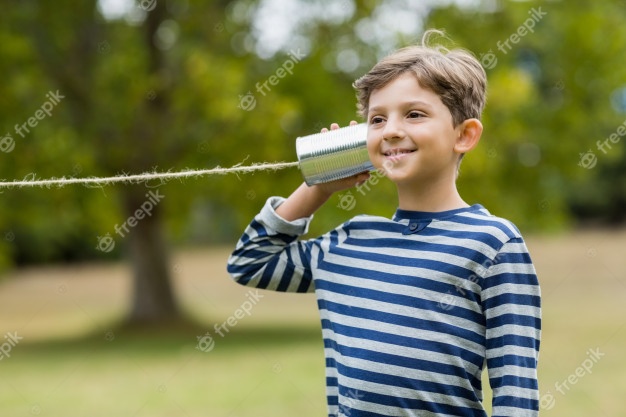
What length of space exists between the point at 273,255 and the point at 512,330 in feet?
2.33

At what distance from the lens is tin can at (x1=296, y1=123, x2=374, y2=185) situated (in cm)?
222

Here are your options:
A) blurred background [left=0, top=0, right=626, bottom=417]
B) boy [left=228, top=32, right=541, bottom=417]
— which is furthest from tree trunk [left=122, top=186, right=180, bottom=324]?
boy [left=228, top=32, right=541, bottom=417]

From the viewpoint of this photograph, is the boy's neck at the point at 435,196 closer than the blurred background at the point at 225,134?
Yes

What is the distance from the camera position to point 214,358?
1221 centimetres

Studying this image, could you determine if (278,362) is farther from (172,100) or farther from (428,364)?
(428,364)

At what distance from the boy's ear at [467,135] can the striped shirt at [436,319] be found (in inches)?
5.7

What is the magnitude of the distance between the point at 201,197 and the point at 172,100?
2.73 metres

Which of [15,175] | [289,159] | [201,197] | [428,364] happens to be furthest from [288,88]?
[428,364]

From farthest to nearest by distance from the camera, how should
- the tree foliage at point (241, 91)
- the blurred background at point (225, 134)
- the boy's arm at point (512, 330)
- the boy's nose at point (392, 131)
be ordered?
the tree foliage at point (241, 91)
the blurred background at point (225, 134)
the boy's nose at point (392, 131)
the boy's arm at point (512, 330)

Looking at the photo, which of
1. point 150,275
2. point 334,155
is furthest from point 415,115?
point 150,275

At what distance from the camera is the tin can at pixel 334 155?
2.22 meters

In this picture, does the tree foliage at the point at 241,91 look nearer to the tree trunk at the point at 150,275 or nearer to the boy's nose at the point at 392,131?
the tree trunk at the point at 150,275

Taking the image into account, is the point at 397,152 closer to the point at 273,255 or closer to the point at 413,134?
the point at 413,134

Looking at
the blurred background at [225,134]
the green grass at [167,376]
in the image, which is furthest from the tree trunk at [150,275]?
the green grass at [167,376]
